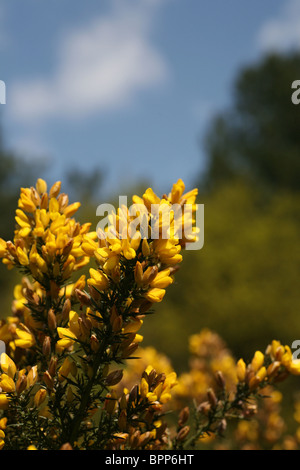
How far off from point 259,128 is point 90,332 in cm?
2591

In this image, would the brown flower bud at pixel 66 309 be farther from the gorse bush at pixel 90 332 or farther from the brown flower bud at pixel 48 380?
the brown flower bud at pixel 48 380

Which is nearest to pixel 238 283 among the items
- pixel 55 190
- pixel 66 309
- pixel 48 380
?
pixel 55 190

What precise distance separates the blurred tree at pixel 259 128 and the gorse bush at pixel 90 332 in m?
22.1

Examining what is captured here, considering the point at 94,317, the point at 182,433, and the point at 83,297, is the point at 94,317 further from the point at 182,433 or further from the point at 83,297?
the point at 182,433

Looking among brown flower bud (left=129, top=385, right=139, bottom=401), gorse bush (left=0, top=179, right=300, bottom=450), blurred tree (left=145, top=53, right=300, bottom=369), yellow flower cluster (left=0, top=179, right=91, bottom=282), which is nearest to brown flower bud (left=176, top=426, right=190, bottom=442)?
gorse bush (left=0, top=179, right=300, bottom=450)

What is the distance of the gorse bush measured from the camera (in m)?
1.02

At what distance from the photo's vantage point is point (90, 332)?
1.05 metres

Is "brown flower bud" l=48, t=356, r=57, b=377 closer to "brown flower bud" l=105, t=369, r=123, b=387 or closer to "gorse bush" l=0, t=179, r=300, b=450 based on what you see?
"gorse bush" l=0, t=179, r=300, b=450

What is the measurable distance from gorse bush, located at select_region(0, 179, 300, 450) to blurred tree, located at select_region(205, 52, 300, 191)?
22.1 m

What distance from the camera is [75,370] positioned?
1087 mm

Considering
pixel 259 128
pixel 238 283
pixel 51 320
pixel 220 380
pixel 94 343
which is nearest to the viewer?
pixel 94 343

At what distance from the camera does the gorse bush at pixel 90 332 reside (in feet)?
3.35
